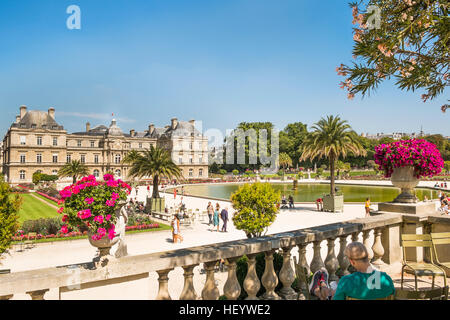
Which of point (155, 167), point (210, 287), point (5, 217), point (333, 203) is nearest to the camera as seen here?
point (210, 287)

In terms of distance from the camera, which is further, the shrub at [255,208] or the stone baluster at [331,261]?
the shrub at [255,208]

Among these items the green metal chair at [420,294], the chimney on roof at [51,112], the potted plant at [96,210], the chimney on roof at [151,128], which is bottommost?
the green metal chair at [420,294]

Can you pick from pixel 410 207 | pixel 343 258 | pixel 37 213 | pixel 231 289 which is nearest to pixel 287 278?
pixel 231 289

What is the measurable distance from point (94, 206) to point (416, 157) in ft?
18.7

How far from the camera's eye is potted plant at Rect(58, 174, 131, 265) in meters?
3.56

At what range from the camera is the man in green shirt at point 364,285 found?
9.30 ft

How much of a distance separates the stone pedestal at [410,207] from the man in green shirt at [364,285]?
3.31 metres

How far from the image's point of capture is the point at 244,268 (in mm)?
6555

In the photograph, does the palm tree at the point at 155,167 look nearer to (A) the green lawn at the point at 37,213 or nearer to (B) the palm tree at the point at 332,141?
(A) the green lawn at the point at 37,213

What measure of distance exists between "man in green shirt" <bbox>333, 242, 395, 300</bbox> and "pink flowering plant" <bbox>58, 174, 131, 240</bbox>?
2576 millimetres

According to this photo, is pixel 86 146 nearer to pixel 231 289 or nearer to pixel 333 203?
Answer: pixel 333 203

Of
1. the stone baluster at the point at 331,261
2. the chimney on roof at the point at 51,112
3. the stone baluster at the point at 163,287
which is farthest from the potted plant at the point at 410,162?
the chimney on roof at the point at 51,112

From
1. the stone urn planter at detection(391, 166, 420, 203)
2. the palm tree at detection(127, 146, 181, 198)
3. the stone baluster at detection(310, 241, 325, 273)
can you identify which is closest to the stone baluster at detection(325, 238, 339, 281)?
the stone baluster at detection(310, 241, 325, 273)

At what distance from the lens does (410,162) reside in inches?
230
